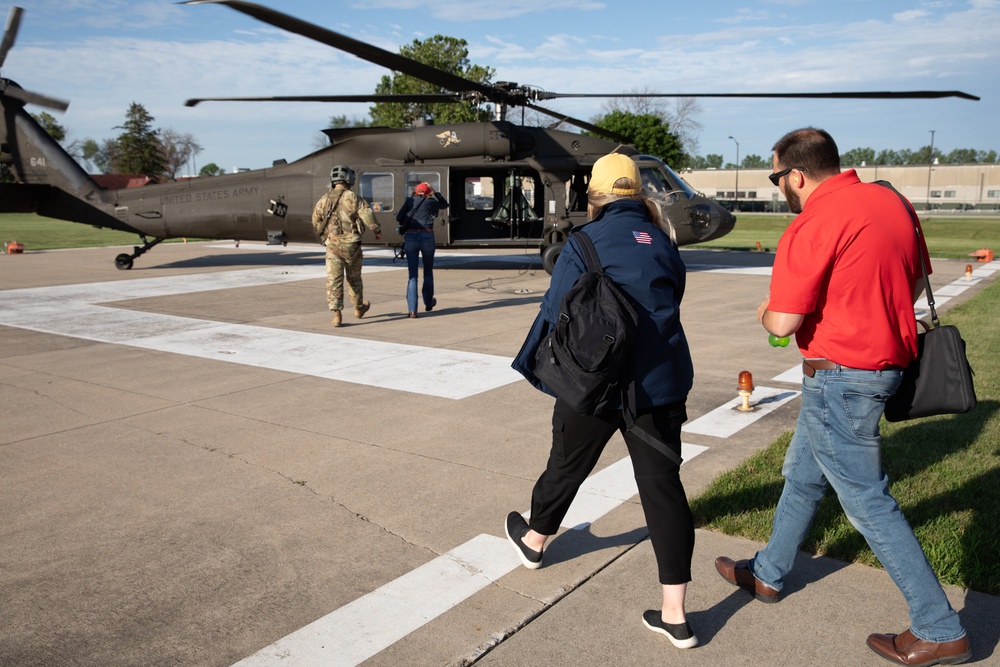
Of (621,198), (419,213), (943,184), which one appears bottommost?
(621,198)

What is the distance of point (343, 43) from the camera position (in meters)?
8.89

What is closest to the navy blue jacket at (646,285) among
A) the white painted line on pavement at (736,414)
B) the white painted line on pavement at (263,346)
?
the white painted line on pavement at (736,414)

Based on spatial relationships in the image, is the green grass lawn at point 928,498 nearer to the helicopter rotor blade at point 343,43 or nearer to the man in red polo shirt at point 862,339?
the man in red polo shirt at point 862,339

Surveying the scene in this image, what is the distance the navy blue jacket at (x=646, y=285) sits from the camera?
292 cm

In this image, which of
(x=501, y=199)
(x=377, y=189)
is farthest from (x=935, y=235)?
(x=377, y=189)

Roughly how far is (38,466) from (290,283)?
1030 centimetres

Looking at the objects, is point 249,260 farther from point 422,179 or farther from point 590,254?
point 590,254

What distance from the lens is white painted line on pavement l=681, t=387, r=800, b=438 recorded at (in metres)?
5.68

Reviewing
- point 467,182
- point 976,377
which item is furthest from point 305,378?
point 467,182

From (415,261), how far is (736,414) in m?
5.99

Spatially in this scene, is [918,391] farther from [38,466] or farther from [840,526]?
[38,466]

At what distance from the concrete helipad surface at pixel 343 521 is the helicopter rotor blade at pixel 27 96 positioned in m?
10.4

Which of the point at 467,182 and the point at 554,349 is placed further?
the point at 467,182

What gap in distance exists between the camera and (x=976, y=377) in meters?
6.88
